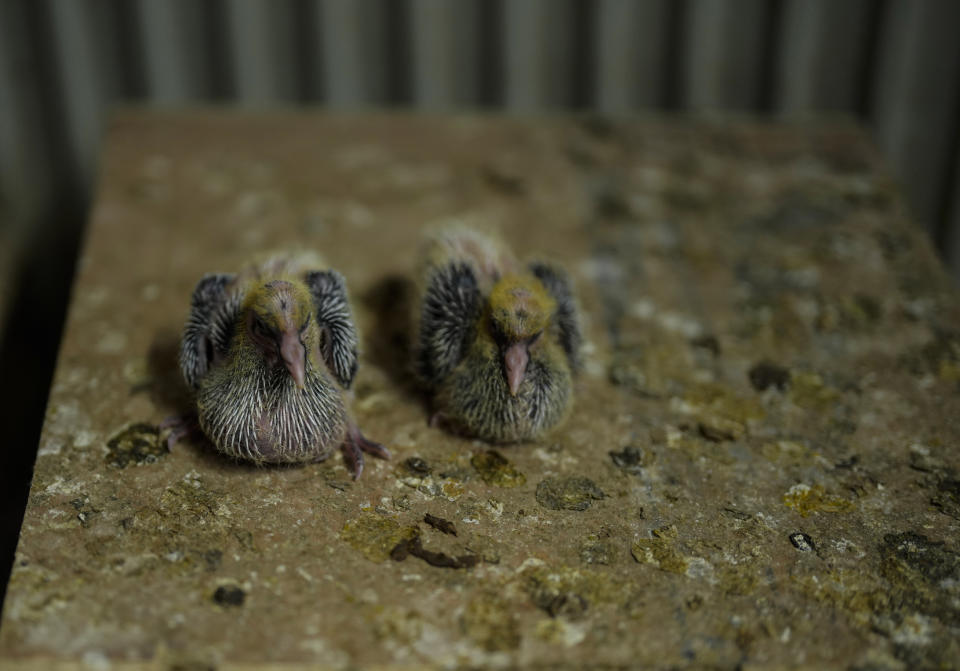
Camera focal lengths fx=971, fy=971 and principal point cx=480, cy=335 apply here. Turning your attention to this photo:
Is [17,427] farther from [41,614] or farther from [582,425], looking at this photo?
[582,425]

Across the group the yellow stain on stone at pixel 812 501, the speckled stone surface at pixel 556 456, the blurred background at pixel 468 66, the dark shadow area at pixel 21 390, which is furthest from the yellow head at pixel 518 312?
the blurred background at pixel 468 66

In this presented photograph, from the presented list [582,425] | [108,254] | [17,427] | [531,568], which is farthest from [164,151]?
[531,568]

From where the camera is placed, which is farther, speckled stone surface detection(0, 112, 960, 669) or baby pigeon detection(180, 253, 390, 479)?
baby pigeon detection(180, 253, 390, 479)

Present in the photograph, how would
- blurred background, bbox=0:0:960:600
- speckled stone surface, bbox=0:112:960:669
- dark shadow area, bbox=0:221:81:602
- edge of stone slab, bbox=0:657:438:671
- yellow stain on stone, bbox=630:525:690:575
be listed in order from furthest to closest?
blurred background, bbox=0:0:960:600 < dark shadow area, bbox=0:221:81:602 < yellow stain on stone, bbox=630:525:690:575 < speckled stone surface, bbox=0:112:960:669 < edge of stone slab, bbox=0:657:438:671

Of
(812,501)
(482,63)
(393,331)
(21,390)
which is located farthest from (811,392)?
(21,390)

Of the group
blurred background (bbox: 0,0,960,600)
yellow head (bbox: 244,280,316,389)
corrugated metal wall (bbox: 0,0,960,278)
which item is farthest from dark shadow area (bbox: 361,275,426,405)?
corrugated metal wall (bbox: 0,0,960,278)

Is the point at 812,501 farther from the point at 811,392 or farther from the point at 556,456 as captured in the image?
the point at 556,456

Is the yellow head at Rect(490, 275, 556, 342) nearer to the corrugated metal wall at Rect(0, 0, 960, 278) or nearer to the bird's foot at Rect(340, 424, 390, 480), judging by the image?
the bird's foot at Rect(340, 424, 390, 480)
